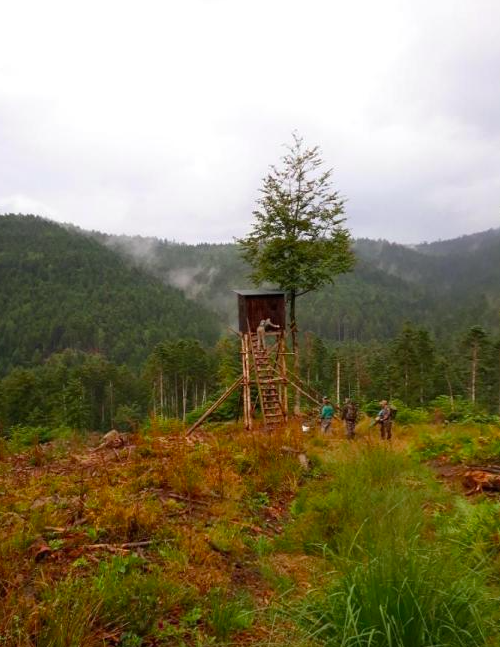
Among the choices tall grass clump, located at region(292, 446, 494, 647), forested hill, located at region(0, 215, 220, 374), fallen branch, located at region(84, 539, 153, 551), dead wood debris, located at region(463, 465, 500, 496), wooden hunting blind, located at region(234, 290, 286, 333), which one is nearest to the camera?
tall grass clump, located at region(292, 446, 494, 647)

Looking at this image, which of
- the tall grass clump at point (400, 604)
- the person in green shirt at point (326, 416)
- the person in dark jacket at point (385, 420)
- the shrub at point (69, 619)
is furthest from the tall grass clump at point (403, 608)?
the person in green shirt at point (326, 416)

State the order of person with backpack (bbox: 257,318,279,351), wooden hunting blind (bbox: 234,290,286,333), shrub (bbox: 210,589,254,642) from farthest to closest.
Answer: wooden hunting blind (bbox: 234,290,286,333), person with backpack (bbox: 257,318,279,351), shrub (bbox: 210,589,254,642)

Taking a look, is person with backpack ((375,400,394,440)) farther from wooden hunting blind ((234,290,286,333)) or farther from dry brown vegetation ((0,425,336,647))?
dry brown vegetation ((0,425,336,647))

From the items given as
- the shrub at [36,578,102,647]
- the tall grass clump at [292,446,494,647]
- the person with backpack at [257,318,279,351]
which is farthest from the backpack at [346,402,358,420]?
the shrub at [36,578,102,647]

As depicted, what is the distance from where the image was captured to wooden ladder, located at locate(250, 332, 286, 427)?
16.1 m

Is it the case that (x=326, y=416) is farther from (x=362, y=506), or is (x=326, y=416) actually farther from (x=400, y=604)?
(x=400, y=604)

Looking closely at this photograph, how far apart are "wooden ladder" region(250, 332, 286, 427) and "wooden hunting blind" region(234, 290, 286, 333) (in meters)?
0.63

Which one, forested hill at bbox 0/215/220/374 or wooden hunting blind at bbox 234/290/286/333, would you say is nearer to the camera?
wooden hunting blind at bbox 234/290/286/333

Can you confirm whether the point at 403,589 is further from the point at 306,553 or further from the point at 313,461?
the point at 313,461

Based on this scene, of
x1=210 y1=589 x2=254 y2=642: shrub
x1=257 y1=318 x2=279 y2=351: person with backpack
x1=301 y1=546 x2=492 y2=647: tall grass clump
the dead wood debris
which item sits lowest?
the dead wood debris

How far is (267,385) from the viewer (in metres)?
17.9

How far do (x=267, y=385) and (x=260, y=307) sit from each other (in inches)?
132

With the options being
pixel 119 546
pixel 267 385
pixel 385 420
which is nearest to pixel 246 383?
pixel 267 385

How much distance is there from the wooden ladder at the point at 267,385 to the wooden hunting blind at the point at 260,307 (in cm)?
63
